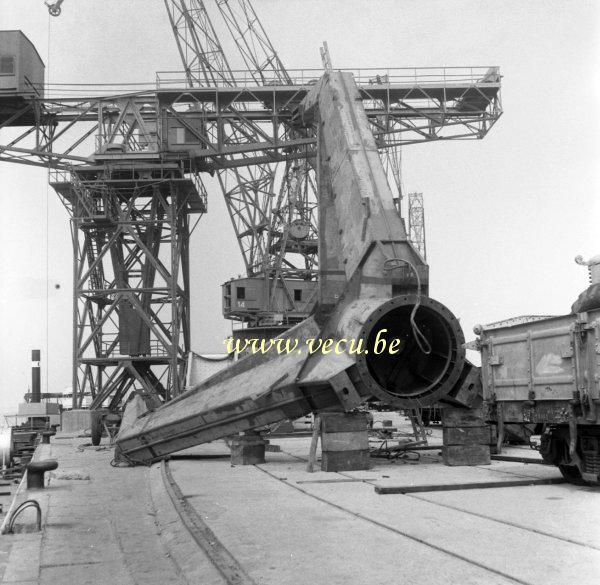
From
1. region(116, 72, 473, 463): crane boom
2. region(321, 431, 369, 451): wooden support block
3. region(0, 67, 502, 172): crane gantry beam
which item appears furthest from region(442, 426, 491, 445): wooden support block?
region(0, 67, 502, 172): crane gantry beam

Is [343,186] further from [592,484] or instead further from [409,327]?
[592,484]

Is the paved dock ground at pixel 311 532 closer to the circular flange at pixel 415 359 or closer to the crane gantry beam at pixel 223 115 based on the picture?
the circular flange at pixel 415 359

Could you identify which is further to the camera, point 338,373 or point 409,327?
point 409,327

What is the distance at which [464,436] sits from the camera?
1464cm

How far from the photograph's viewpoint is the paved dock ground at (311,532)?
6.63 meters

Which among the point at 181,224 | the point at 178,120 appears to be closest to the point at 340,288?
the point at 178,120

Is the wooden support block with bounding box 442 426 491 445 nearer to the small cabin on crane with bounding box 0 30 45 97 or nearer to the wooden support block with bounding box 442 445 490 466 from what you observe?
the wooden support block with bounding box 442 445 490 466

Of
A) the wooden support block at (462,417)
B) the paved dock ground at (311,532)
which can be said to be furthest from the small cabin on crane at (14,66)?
the wooden support block at (462,417)

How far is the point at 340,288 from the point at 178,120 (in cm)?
2399

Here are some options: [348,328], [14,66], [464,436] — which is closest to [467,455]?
[464,436]

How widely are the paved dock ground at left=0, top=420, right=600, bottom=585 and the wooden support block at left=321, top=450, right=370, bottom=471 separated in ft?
0.84

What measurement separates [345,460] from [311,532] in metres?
5.79

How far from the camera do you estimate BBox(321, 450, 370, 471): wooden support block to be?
14.1 m

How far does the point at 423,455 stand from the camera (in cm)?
1745
